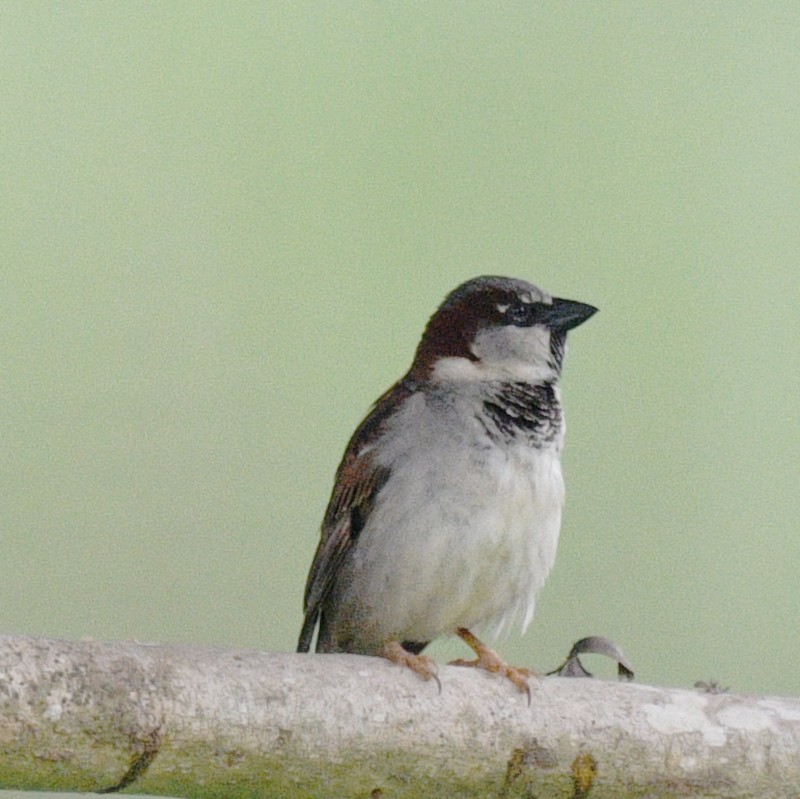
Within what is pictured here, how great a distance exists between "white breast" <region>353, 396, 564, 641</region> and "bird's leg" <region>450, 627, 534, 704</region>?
0.07m

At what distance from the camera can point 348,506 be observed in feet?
10.7

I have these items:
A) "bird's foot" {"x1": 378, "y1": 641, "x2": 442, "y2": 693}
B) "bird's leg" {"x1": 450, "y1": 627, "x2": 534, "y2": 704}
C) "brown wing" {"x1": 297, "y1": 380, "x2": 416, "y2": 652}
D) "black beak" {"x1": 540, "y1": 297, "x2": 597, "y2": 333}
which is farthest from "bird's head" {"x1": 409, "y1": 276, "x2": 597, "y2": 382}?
"bird's foot" {"x1": 378, "y1": 641, "x2": 442, "y2": 693}

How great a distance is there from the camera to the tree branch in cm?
210

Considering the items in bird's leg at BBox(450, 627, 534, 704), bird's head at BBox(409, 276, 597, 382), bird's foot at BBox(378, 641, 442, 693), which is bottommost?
bird's leg at BBox(450, 627, 534, 704)

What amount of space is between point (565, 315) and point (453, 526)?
25.1 inches

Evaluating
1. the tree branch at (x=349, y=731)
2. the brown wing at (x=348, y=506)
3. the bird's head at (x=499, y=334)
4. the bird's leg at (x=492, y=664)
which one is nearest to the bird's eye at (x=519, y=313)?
the bird's head at (x=499, y=334)

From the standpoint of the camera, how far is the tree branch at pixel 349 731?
2104 mm

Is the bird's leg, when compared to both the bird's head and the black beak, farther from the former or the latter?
the black beak

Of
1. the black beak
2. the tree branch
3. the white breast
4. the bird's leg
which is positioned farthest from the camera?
the black beak

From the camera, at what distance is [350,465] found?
3285 millimetres

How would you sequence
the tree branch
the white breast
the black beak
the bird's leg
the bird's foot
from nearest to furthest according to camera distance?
the tree branch, the bird's foot, the bird's leg, the white breast, the black beak

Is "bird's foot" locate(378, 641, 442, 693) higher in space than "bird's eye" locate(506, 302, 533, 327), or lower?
lower

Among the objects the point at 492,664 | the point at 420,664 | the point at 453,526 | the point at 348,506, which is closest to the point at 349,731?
the point at 420,664

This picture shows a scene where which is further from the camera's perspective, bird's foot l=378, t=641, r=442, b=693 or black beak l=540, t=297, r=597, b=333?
black beak l=540, t=297, r=597, b=333
